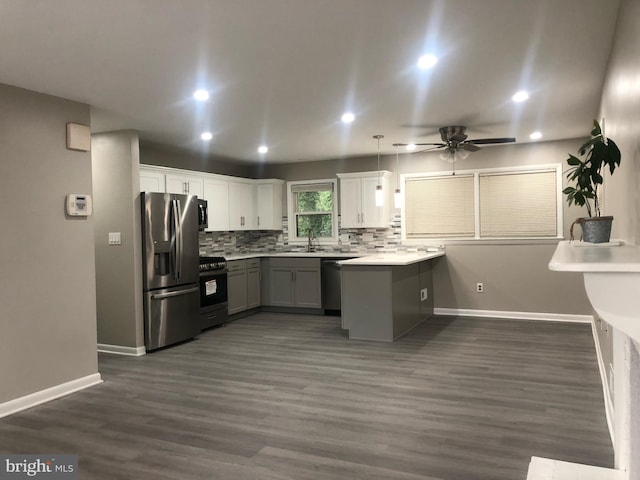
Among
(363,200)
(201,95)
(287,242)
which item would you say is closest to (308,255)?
(287,242)

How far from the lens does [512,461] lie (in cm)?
262

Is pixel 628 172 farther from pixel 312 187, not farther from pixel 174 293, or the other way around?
pixel 312 187

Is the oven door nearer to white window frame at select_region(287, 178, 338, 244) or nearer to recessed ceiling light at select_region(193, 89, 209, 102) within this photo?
white window frame at select_region(287, 178, 338, 244)

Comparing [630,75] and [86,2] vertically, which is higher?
[86,2]

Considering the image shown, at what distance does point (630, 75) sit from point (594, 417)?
217 cm

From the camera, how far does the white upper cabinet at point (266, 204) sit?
7988mm

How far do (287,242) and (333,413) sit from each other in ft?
16.4

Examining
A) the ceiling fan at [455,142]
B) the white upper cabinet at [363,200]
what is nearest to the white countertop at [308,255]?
the white upper cabinet at [363,200]

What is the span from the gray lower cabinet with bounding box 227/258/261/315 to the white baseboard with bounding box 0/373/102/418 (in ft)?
9.02

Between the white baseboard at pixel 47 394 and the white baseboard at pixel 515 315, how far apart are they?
4.69 meters

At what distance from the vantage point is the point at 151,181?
19.0ft

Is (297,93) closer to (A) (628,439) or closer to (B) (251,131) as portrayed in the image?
(B) (251,131)

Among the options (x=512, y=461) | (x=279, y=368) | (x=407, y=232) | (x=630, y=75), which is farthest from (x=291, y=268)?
(x=630, y=75)

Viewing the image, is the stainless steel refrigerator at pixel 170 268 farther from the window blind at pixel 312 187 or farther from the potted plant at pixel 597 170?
the potted plant at pixel 597 170
